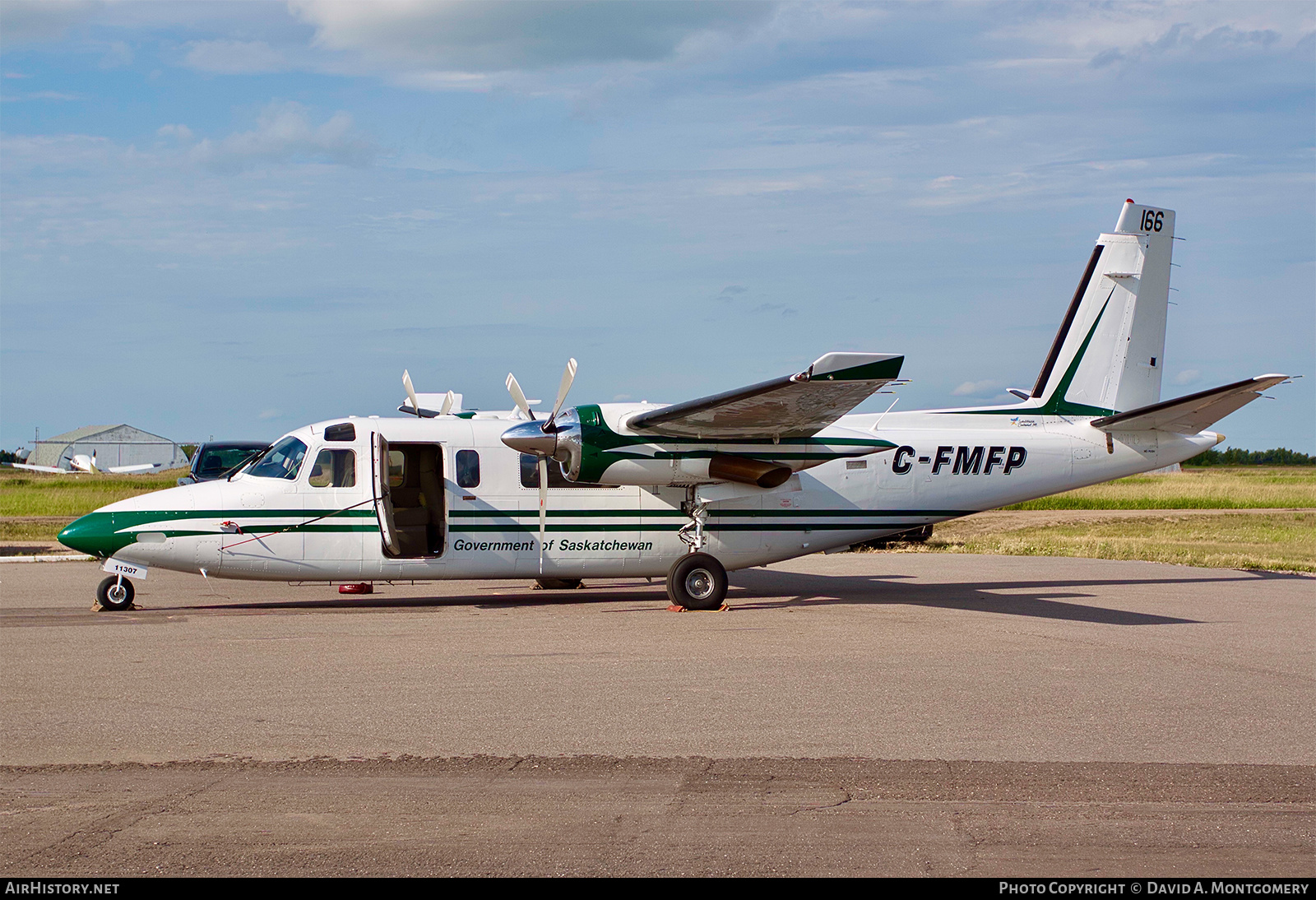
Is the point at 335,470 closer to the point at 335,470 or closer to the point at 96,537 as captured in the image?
the point at 335,470

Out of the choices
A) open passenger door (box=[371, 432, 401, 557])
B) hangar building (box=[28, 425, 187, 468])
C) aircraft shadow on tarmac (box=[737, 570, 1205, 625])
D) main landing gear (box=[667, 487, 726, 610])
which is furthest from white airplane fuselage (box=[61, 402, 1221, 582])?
hangar building (box=[28, 425, 187, 468])

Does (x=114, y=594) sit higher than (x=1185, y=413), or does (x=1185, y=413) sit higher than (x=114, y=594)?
(x=1185, y=413)

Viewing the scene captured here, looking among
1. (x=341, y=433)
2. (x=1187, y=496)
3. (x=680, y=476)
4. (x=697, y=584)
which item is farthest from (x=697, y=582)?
(x=1187, y=496)

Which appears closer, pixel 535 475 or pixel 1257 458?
pixel 535 475

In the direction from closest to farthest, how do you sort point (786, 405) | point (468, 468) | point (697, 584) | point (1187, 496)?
point (786, 405) → point (697, 584) → point (468, 468) → point (1187, 496)

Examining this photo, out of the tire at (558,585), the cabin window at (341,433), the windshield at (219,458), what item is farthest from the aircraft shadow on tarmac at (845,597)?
the windshield at (219,458)

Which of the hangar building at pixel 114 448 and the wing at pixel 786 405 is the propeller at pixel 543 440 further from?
the hangar building at pixel 114 448

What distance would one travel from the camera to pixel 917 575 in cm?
1952

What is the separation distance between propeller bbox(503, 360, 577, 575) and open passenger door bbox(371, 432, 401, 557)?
1.62 m

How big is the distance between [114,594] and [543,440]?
566 cm

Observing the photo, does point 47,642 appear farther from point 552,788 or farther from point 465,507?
point 552,788

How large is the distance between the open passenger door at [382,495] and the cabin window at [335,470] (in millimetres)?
310

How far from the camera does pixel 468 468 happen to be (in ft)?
49.4

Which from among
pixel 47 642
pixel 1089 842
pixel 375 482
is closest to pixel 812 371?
pixel 375 482
